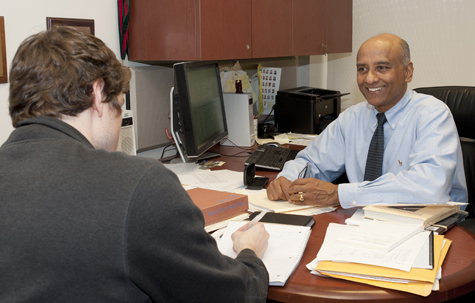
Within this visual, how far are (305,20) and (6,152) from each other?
2305 mm

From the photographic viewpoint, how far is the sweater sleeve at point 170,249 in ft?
2.34

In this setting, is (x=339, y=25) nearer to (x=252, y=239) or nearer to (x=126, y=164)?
(x=252, y=239)

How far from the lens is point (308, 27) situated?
9.26 feet

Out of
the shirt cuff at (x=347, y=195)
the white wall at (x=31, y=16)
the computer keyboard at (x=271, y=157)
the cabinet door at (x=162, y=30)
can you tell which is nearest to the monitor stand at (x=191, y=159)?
the computer keyboard at (x=271, y=157)

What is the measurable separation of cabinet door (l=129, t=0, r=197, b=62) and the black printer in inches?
40.6

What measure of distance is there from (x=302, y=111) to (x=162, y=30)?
3.60 ft

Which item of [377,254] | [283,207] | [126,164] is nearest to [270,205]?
[283,207]

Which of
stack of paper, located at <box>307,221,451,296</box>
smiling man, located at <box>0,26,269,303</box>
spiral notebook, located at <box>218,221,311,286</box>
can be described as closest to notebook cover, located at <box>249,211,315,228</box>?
spiral notebook, located at <box>218,221,311,286</box>

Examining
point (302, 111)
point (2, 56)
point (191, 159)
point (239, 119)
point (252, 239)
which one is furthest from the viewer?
point (302, 111)

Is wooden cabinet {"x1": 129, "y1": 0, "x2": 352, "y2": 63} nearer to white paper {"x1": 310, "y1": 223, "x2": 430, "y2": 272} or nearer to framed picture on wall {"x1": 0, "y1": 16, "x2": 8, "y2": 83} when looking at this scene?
framed picture on wall {"x1": 0, "y1": 16, "x2": 8, "y2": 83}

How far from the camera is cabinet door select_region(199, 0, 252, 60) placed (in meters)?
1.93

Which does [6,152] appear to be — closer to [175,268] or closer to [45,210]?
[45,210]


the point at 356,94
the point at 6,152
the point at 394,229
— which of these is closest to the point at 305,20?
the point at 356,94

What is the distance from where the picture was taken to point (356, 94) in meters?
3.52
